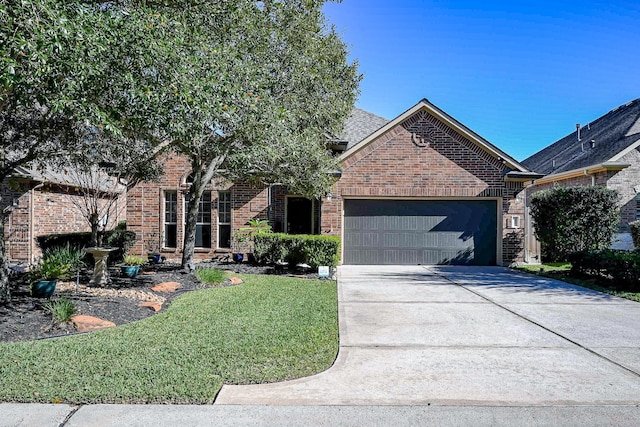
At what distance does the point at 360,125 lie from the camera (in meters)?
18.8

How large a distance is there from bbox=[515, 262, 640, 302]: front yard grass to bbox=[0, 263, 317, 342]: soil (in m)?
8.82

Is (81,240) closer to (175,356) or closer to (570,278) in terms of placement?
(175,356)

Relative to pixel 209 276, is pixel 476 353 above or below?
below

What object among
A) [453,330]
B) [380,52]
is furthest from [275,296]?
[380,52]

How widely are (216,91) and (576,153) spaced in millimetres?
19660

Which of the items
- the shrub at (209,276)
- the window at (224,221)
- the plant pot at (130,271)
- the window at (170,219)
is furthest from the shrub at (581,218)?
the window at (170,219)

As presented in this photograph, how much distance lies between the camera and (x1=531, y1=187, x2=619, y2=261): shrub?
13016 millimetres

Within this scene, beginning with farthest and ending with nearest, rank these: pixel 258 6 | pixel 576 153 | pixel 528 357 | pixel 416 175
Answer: pixel 576 153 → pixel 416 175 → pixel 258 6 → pixel 528 357

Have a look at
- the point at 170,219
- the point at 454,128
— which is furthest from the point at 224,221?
the point at 454,128

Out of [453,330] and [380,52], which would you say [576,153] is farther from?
[453,330]

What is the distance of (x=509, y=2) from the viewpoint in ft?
35.6

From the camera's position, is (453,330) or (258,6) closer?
(453,330)

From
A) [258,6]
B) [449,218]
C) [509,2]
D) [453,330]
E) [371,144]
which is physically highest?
[509,2]

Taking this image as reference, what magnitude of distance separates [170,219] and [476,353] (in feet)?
41.5
